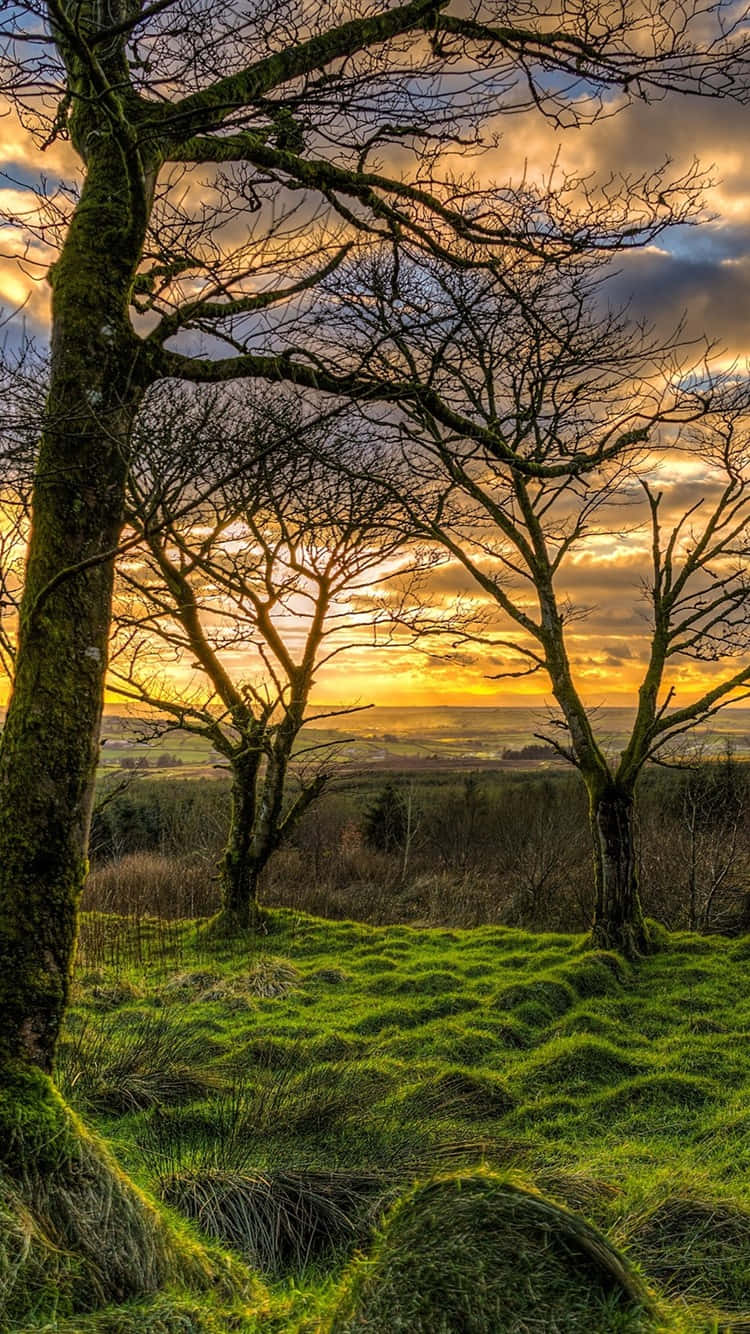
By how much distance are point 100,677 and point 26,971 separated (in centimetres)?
117

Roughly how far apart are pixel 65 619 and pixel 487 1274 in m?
2.60

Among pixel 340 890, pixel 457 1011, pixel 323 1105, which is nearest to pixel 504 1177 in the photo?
pixel 323 1105

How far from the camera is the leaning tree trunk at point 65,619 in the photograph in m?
3.17

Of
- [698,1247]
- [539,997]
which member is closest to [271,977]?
[539,997]

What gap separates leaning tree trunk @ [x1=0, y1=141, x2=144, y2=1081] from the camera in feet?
10.4

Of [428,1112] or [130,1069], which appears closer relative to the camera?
[428,1112]

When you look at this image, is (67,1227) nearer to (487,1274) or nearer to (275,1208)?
(487,1274)

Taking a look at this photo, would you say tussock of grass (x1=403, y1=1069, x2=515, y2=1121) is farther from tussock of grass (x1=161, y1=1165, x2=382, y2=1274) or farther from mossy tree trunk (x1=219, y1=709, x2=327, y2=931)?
mossy tree trunk (x1=219, y1=709, x2=327, y2=931)

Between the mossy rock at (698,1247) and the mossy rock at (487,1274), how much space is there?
4.42ft

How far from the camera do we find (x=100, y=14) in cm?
353

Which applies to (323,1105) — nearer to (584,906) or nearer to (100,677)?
(100,677)

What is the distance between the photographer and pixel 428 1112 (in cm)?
587

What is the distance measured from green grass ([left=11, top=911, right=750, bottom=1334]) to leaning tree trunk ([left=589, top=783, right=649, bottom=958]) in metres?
0.39

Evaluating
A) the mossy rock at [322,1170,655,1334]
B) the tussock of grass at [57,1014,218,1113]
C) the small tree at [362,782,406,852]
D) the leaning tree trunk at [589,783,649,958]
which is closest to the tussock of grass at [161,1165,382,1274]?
the tussock of grass at [57,1014,218,1113]
